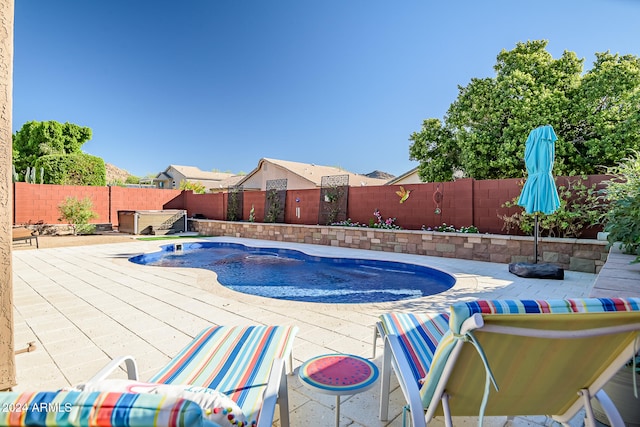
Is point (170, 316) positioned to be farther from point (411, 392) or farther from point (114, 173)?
point (114, 173)

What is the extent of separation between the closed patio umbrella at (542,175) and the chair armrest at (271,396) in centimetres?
616

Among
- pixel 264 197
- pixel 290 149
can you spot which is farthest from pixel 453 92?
pixel 290 149

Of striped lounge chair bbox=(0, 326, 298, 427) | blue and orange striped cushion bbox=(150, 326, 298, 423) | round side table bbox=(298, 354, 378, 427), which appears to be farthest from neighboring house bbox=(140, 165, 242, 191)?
round side table bbox=(298, 354, 378, 427)

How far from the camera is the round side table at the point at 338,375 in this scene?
174 centimetres

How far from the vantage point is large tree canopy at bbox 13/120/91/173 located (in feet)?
95.1

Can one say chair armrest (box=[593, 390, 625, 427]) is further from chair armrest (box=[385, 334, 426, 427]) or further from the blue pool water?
the blue pool water

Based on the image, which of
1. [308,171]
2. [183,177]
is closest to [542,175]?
[308,171]

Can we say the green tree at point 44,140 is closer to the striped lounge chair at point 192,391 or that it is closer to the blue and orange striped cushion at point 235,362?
the blue and orange striped cushion at point 235,362

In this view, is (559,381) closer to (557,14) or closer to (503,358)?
(503,358)

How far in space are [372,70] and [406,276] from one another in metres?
11.0

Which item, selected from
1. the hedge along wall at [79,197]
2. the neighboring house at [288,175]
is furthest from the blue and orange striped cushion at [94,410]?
the neighboring house at [288,175]

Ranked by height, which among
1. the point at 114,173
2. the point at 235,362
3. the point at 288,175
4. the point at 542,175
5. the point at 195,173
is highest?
the point at 114,173

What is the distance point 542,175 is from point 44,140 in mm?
37420

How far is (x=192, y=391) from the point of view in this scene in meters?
0.92
